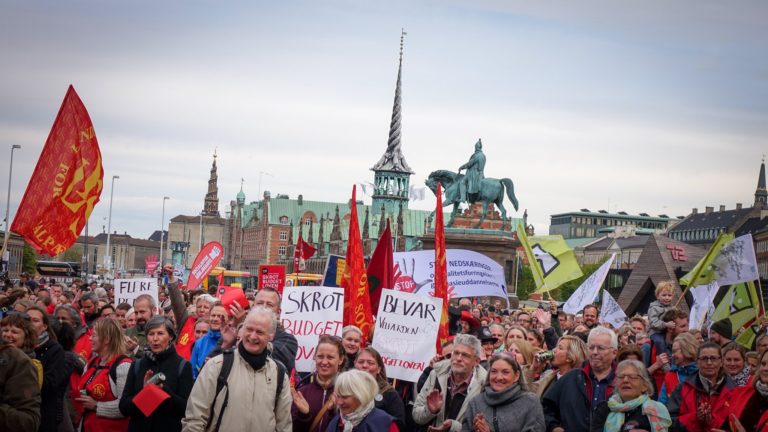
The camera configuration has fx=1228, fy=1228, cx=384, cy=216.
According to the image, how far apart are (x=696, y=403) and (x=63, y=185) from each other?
7.17m

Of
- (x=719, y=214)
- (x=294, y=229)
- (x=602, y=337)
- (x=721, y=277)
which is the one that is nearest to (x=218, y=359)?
(x=602, y=337)

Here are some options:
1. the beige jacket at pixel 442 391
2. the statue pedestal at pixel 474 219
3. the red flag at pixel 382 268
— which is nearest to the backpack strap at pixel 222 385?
the beige jacket at pixel 442 391

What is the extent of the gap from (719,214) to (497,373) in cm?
13883

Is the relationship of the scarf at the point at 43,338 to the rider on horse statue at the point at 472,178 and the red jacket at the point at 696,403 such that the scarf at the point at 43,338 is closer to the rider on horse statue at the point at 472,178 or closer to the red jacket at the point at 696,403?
the red jacket at the point at 696,403

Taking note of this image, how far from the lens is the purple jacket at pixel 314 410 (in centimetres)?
899

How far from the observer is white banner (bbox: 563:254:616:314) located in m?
19.2

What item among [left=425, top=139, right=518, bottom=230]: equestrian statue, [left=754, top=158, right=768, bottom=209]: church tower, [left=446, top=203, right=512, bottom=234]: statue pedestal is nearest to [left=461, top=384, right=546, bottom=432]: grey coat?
[left=425, top=139, right=518, bottom=230]: equestrian statue

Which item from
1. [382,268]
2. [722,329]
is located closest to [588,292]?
[382,268]

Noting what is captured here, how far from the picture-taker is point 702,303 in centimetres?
1814

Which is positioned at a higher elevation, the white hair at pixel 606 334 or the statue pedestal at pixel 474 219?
the statue pedestal at pixel 474 219

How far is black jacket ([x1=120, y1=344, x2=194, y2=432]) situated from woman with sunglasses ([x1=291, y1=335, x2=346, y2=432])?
81 centimetres

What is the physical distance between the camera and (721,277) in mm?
16359

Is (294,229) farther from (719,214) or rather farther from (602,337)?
(602,337)

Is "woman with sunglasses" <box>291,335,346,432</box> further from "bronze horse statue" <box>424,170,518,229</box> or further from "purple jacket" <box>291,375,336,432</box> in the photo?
"bronze horse statue" <box>424,170,518,229</box>
